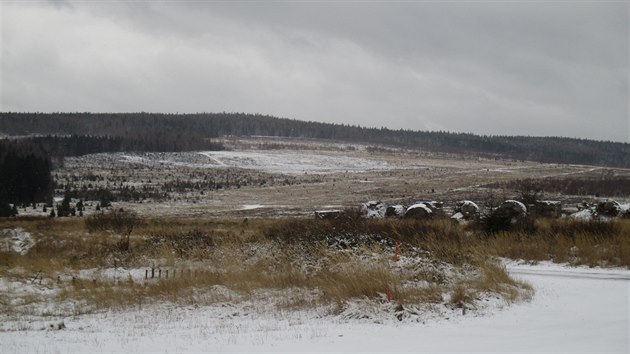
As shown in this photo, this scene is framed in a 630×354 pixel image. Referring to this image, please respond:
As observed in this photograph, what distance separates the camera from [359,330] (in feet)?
27.2

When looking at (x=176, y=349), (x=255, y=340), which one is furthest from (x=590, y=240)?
(x=176, y=349)

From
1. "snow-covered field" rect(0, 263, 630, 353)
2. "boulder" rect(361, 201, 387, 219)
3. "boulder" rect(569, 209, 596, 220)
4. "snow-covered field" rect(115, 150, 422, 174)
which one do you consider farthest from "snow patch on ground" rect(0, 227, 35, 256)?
"snow-covered field" rect(115, 150, 422, 174)

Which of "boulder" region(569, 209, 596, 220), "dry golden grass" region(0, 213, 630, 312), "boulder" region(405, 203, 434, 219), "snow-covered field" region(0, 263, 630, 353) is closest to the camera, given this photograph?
"snow-covered field" region(0, 263, 630, 353)

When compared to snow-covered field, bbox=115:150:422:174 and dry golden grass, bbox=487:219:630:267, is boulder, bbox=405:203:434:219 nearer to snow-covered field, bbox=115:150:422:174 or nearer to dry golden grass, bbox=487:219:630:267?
dry golden grass, bbox=487:219:630:267

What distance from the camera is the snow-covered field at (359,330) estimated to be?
7.10m

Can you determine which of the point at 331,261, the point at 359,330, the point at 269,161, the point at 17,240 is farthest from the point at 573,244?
the point at 269,161

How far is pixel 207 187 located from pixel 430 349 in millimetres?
76245

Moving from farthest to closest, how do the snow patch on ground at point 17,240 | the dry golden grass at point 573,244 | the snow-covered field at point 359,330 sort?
the snow patch on ground at point 17,240 → the dry golden grass at point 573,244 → the snow-covered field at point 359,330

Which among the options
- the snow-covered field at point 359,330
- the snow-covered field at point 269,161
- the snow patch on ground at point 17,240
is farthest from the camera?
the snow-covered field at point 269,161

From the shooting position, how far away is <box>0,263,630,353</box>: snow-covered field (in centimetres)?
710

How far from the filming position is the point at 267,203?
59438 mm

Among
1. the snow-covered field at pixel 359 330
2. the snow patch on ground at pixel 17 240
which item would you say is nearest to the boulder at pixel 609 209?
the snow-covered field at pixel 359 330

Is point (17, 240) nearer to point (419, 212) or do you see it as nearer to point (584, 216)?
point (419, 212)

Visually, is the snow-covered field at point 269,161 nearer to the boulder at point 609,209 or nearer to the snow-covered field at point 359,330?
the boulder at point 609,209
